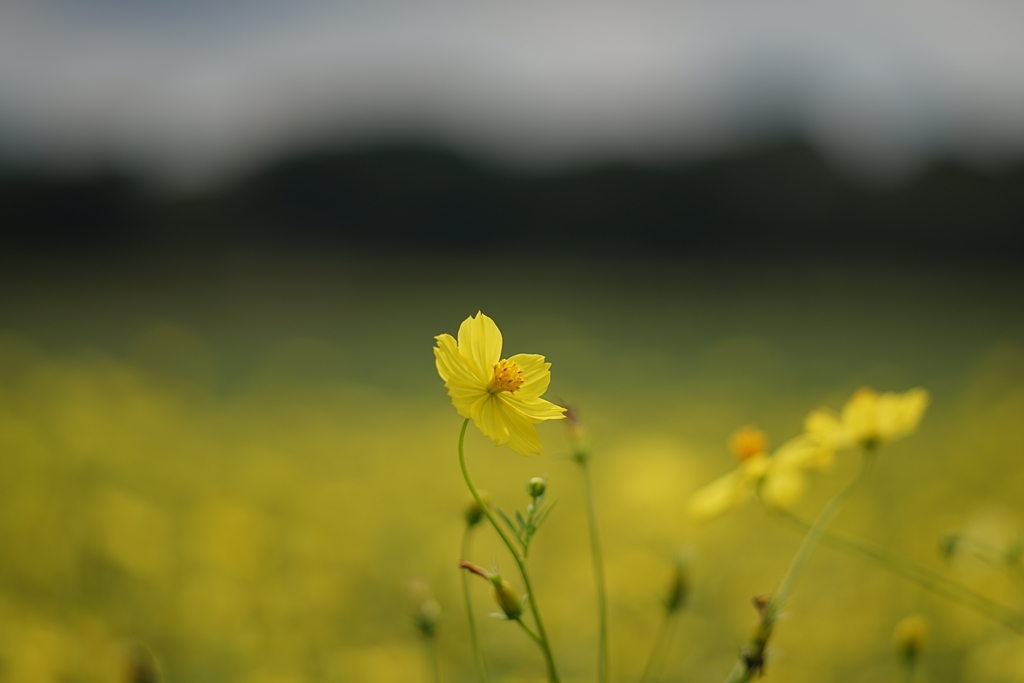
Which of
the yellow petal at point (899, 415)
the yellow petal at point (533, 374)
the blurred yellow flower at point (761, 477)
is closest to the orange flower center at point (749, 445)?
the blurred yellow flower at point (761, 477)

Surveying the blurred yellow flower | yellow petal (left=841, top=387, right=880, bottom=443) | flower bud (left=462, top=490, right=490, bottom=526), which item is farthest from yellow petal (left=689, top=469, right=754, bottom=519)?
flower bud (left=462, top=490, right=490, bottom=526)

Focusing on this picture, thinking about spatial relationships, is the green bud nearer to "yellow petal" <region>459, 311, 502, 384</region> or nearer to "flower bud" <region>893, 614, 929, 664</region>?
"yellow petal" <region>459, 311, 502, 384</region>

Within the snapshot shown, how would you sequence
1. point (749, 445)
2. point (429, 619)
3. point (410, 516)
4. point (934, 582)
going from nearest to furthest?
point (429, 619), point (749, 445), point (934, 582), point (410, 516)

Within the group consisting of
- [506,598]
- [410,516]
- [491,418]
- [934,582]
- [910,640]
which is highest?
[491,418]

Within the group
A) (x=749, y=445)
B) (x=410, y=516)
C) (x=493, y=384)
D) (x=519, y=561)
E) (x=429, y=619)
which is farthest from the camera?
(x=410, y=516)

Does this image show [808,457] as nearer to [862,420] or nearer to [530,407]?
[862,420]

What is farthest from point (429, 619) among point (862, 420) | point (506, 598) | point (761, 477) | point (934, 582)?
point (934, 582)

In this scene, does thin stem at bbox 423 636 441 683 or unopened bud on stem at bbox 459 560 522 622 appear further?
thin stem at bbox 423 636 441 683

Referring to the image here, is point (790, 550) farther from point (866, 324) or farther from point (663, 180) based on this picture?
point (663, 180)

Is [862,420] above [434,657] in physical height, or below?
above
